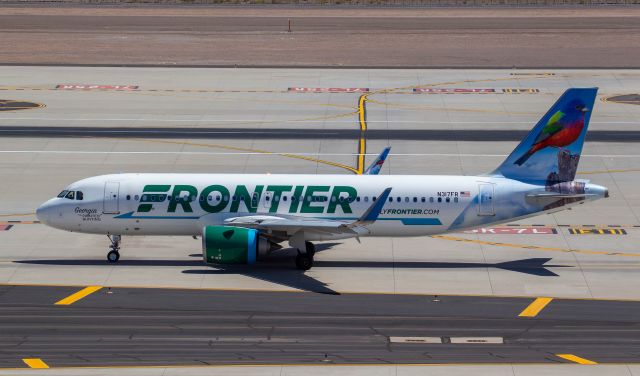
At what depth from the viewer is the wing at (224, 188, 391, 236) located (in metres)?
52.0

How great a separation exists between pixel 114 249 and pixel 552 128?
71.5 ft

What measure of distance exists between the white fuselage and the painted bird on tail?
2.03 metres

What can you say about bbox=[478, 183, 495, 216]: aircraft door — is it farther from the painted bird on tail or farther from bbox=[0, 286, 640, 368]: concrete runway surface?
bbox=[0, 286, 640, 368]: concrete runway surface

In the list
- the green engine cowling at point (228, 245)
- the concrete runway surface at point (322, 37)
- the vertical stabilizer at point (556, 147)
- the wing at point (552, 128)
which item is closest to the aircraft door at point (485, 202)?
the vertical stabilizer at point (556, 147)

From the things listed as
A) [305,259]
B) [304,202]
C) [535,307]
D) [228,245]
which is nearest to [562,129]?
[535,307]

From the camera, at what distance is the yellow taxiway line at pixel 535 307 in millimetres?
48625

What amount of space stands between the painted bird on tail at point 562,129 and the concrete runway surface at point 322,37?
56476 mm

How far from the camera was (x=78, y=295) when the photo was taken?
50844 millimetres

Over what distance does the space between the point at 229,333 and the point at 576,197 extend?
18.9 meters

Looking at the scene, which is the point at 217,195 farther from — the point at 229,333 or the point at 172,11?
the point at 172,11

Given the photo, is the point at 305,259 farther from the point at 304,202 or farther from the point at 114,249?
the point at 114,249

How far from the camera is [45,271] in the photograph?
179 feet

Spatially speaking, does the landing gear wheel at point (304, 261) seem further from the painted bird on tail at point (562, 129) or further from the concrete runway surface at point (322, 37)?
the concrete runway surface at point (322, 37)

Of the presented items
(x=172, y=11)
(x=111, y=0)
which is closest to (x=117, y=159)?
(x=172, y=11)
